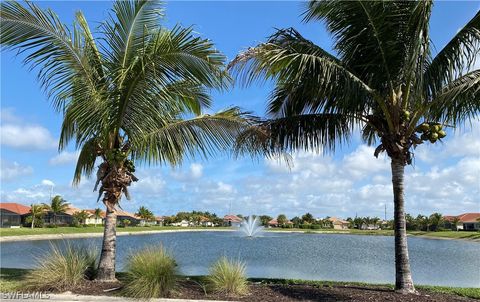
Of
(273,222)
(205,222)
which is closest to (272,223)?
(273,222)

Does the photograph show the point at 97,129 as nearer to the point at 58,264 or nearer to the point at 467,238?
the point at 58,264

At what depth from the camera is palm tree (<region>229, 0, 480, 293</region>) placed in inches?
377

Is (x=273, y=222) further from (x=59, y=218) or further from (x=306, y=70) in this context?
(x=306, y=70)

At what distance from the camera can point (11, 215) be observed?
72312 mm

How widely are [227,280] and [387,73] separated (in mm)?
5611

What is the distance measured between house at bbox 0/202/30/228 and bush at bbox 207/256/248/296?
68.5 m

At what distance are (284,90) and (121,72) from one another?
4110 millimetres

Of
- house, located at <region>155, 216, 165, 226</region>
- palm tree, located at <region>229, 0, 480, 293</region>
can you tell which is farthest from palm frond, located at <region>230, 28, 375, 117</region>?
house, located at <region>155, 216, 165, 226</region>

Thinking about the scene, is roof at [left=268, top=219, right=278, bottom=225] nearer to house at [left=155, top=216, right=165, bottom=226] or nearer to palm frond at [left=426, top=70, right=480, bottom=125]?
house at [left=155, top=216, right=165, bottom=226]

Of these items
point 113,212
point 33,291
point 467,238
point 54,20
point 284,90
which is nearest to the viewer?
point 33,291

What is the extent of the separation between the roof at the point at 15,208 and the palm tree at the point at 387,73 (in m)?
73.5

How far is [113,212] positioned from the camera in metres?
11.1

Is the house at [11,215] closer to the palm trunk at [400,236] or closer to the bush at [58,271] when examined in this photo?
the bush at [58,271]

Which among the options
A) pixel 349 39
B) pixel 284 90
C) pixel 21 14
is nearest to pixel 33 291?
pixel 21 14
